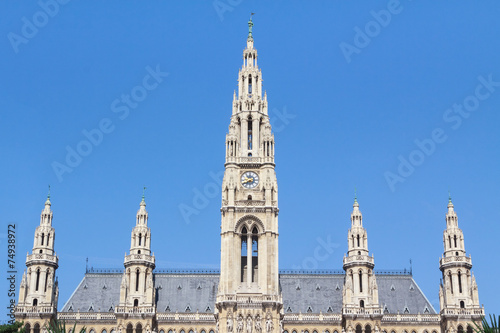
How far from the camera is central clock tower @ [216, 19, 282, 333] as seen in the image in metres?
102

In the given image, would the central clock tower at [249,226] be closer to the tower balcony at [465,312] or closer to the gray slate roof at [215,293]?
the gray slate roof at [215,293]

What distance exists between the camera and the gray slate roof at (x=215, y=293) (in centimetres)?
11475

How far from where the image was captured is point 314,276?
120 m

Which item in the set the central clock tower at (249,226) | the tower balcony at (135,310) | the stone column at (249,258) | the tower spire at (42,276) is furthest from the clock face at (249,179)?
the tower spire at (42,276)

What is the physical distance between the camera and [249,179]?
110562 mm

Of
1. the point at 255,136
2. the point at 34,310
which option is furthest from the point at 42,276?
the point at 255,136

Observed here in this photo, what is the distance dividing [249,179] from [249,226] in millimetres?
6811

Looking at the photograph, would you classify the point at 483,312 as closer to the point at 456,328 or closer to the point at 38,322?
the point at 456,328

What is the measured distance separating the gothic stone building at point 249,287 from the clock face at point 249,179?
129 mm

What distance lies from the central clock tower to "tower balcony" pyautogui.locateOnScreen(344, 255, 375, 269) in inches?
448

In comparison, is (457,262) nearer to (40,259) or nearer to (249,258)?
(249,258)

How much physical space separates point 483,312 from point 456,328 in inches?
163

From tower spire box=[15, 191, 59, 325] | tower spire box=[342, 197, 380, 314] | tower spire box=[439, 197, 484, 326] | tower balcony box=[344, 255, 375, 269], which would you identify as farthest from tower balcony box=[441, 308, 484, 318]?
tower spire box=[15, 191, 59, 325]

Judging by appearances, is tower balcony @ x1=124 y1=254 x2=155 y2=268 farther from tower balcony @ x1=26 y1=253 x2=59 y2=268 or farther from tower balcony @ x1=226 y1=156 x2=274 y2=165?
tower balcony @ x1=226 y1=156 x2=274 y2=165
